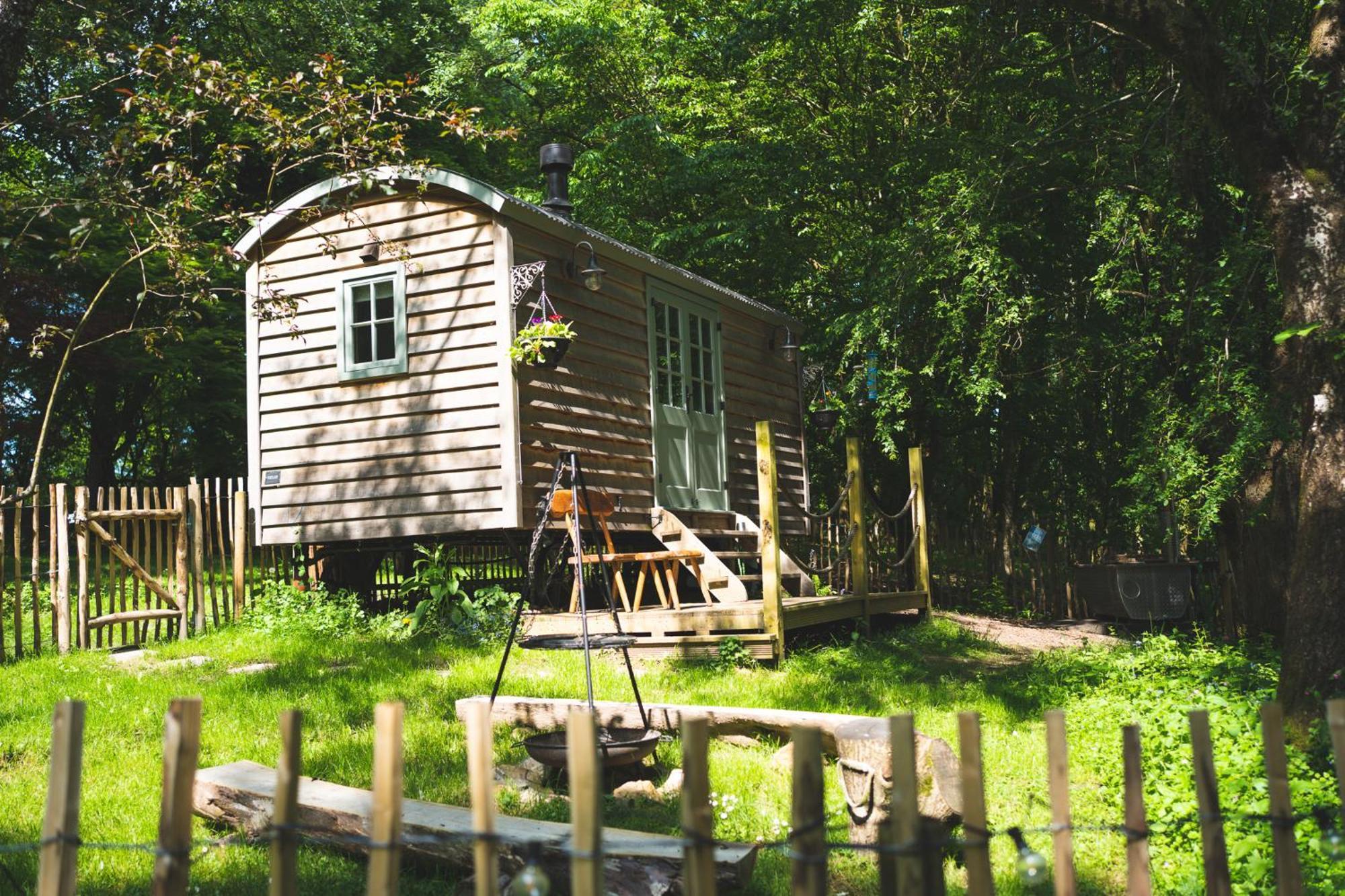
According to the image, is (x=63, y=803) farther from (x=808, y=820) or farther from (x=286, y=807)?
(x=808, y=820)

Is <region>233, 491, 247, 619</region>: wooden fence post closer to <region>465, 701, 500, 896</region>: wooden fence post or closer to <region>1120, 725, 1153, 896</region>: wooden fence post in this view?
<region>465, 701, 500, 896</region>: wooden fence post

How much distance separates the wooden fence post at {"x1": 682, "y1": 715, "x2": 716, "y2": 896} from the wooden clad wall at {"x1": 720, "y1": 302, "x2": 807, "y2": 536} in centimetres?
1193

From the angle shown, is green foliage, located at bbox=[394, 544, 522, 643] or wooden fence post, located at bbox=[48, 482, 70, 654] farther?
green foliage, located at bbox=[394, 544, 522, 643]

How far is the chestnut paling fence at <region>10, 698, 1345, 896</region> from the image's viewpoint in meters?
2.18

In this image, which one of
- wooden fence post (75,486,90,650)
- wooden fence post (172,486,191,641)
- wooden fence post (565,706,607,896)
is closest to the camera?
wooden fence post (565,706,607,896)

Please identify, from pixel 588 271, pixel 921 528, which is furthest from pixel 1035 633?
pixel 588 271

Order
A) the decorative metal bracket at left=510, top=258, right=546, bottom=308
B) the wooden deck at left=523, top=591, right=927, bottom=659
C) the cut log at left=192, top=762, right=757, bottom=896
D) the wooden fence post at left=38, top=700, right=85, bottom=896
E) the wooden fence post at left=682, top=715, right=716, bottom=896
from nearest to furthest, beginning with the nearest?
the wooden fence post at left=682, top=715, right=716, bottom=896, the wooden fence post at left=38, top=700, right=85, bottom=896, the cut log at left=192, top=762, right=757, bottom=896, the wooden deck at left=523, top=591, right=927, bottom=659, the decorative metal bracket at left=510, top=258, right=546, bottom=308

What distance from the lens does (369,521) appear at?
11.0 metres

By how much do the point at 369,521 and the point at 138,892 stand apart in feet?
22.2

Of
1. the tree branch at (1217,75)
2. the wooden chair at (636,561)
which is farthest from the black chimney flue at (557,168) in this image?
the tree branch at (1217,75)

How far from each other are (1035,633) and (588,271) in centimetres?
660

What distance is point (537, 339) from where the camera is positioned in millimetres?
10000

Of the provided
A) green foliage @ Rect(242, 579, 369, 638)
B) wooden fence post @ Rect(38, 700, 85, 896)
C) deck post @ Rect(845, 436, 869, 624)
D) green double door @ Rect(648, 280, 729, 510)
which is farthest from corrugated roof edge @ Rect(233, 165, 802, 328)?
wooden fence post @ Rect(38, 700, 85, 896)

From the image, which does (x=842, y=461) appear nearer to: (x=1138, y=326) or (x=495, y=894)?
(x=1138, y=326)
